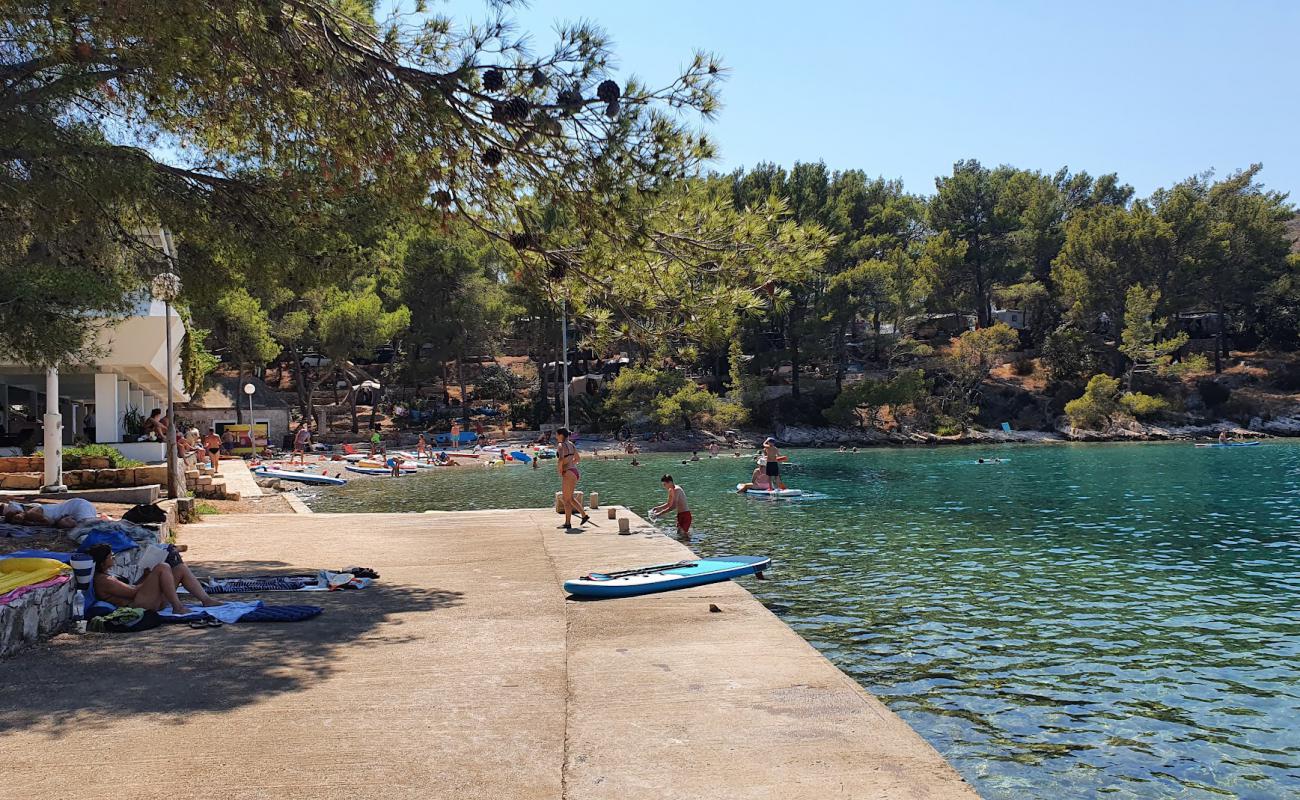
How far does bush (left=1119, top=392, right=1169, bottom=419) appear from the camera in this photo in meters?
56.9

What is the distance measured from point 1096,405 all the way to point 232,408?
50543 millimetres

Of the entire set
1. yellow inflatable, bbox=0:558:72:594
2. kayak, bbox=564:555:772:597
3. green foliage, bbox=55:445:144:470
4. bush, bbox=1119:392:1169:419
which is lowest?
kayak, bbox=564:555:772:597

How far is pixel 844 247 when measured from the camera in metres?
59.3

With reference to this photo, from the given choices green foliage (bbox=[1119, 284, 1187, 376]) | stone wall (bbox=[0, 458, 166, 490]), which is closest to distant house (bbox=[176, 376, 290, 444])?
stone wall (bbox=[0, 458, 166, 490])

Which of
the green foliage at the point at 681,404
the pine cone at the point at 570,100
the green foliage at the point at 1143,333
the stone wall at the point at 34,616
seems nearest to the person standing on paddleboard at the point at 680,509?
the pine cone at the point at 570,100

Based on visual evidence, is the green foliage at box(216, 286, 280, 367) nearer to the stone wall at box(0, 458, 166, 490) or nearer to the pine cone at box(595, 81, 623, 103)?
the stone wall at box(0, 458, 166, 490)

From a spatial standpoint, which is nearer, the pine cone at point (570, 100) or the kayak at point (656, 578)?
the pine cone at point (570, 100)

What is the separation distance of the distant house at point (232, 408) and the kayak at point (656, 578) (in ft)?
132

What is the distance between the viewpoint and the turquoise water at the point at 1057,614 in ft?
23.3

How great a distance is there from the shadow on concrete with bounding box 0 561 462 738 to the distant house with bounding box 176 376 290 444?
41.7 metres

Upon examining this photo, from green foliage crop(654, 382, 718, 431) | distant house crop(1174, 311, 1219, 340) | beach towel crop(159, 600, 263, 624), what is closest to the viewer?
beach towel crop(159, 600, 263, 624)

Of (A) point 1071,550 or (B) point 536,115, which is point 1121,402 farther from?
(B) point 536,115

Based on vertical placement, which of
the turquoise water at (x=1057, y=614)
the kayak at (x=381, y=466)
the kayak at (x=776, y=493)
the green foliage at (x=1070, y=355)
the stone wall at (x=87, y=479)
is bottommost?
the turquoise water at (x=1057, y=614)

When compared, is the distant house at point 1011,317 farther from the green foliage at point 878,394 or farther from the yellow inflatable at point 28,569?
the yellow inflatable at point 28,569
